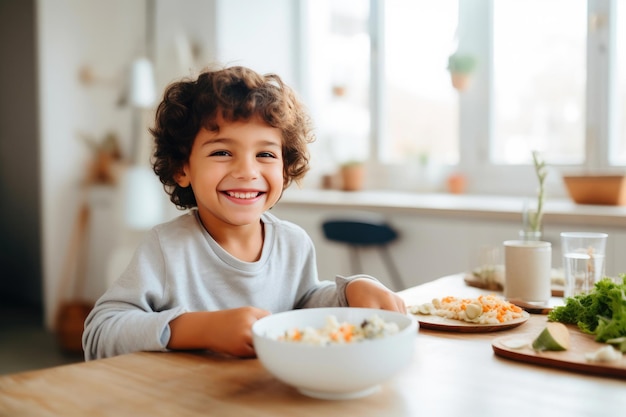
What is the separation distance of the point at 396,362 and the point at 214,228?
55cm

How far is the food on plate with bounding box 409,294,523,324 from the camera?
1081mm

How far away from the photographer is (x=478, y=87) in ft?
10.8

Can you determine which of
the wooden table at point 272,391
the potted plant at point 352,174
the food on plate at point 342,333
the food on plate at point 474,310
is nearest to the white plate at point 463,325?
the food on plate at point 474,310

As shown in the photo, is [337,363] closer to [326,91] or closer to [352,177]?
[352,177]

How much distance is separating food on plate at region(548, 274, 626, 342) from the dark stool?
5.69 ft

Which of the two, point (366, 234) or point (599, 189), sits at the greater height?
point (599, 189)

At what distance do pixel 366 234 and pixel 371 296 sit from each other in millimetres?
1794

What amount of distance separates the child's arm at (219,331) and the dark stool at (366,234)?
1942mm

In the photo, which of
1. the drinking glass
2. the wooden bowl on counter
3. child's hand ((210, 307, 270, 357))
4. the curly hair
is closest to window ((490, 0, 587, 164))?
the wooden bowl on counter

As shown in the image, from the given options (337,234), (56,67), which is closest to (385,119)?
(337,234)

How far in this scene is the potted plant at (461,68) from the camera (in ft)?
10.6

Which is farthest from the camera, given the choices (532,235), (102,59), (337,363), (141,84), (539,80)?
(102,59)

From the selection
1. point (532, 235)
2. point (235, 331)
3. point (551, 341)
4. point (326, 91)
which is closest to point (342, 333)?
point (235, 331)

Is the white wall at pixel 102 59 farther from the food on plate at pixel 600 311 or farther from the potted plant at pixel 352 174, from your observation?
the food on plate at pixel 600 311
